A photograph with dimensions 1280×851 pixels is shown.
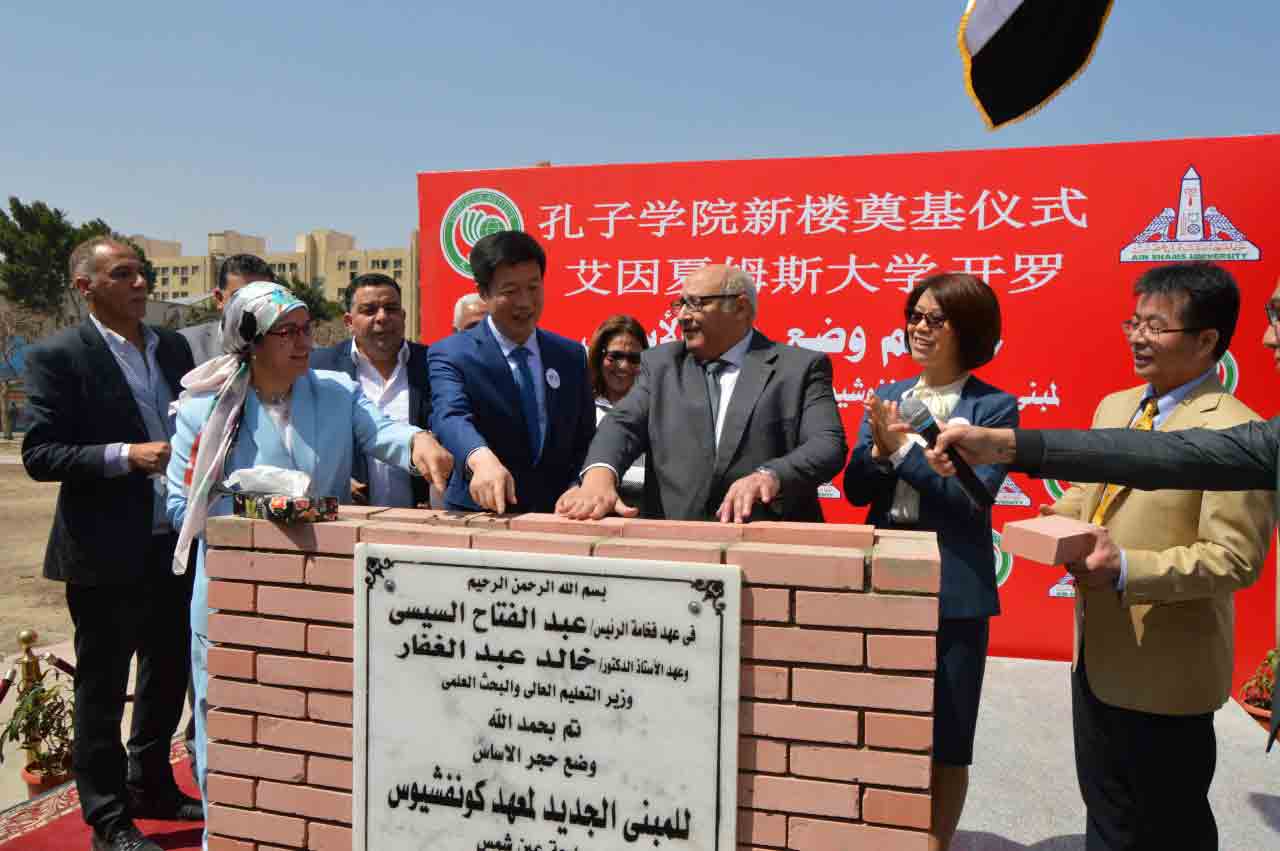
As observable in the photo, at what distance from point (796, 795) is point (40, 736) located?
3.18 metres

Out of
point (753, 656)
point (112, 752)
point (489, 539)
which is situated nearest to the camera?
point (753, 656)

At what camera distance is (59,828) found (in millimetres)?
3057

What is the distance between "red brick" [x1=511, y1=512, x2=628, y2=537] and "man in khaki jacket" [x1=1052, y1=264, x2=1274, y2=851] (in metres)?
1.08

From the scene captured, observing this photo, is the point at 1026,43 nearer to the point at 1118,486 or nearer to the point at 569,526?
the point at 1118,486

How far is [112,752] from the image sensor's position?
283cm

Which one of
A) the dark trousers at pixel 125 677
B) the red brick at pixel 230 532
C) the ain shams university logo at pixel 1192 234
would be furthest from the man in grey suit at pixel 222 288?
the ain shams university logo at pixel 1192 234

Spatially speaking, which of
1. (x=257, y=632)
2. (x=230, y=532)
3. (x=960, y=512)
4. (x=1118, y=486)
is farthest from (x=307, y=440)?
(x=1118, y=486)

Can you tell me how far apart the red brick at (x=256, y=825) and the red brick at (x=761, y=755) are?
0.93 metres

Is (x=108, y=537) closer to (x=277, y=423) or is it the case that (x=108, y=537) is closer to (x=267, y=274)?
(x=277, y=423)

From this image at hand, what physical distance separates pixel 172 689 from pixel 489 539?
218 cm

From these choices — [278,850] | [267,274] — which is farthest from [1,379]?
[278,850]

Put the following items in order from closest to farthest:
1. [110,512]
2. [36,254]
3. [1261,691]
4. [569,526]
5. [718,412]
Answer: [569,526], [718,412], [110,512], [1261,691], [36,254]

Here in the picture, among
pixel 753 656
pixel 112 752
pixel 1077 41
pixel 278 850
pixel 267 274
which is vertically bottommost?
pixel 112 752

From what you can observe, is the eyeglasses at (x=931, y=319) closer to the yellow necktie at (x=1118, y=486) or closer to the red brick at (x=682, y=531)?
the yellow necktie at (x=1118, y=486)
